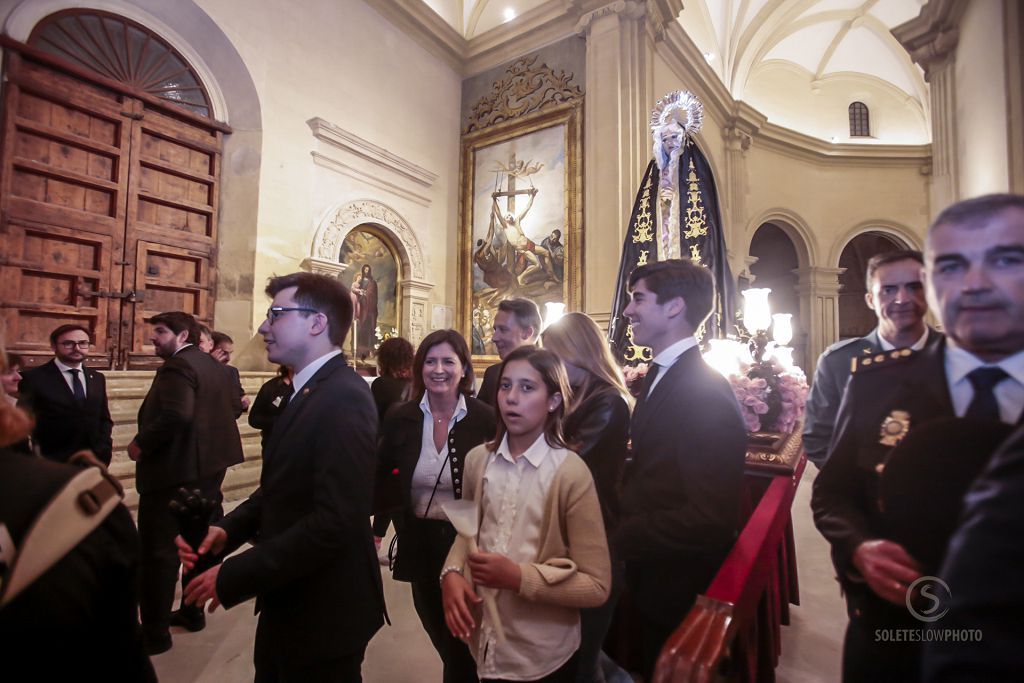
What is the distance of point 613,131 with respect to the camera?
8.87m

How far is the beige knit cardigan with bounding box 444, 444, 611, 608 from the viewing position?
4.24ft

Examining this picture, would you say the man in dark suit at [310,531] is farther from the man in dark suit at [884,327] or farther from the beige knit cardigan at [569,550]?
the man in dark suit at [884,327]

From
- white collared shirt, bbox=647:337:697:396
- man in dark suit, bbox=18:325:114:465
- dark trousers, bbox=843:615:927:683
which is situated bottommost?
dark trousers, bbox=843:615:927:683

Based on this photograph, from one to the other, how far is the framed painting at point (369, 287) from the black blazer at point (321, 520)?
7579 millimetres

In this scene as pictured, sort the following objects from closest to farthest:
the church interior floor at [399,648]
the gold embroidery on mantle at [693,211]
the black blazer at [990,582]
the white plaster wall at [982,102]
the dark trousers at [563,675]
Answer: the black blazer at [990,582] < the dark trousers at [563,675] < the church interior floor at [399,648] < the gold embroidery on mantle at [693,211] < the white plaster wall at [982,102]

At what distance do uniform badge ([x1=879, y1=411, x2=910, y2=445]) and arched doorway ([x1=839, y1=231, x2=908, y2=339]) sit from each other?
17.2 meters

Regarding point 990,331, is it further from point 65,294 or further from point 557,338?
point 65,294

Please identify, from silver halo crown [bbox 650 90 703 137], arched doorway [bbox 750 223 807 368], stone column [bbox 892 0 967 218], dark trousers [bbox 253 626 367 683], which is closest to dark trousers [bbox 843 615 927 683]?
dark trousers [bbox 253 626 367 683]

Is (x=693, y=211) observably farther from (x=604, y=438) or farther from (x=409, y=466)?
(x=409, y=466)

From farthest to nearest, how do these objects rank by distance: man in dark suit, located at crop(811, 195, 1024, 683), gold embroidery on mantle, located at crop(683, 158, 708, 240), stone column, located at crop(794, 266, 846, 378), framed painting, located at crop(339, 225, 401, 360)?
stone column, located at crop(794, 266, 846, 378) → framed painting, located at crop(339, 225, 401, 360) → gold embroidery on mantle, located at crop(683, 158, 708, 240) → man in dark suit, located at crop(811, 195, 1024, 683)

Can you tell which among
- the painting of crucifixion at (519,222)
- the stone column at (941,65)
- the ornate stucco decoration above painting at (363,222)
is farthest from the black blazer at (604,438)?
the painting of crucifixion at (519,222)

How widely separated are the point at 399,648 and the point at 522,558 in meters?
1.84

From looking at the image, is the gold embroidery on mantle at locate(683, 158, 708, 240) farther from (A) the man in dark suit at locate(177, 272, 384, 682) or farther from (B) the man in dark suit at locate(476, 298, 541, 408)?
(A) the man in dark suit at locate(177, 272, 384, 682)

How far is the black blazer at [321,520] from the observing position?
4.53 ft
